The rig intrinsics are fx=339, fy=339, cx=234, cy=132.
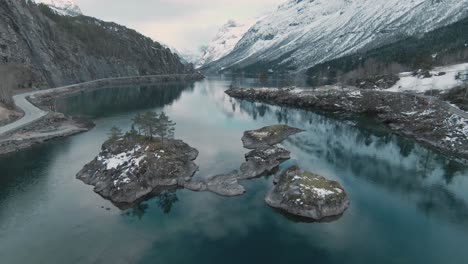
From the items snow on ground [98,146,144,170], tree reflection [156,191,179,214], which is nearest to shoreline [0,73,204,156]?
snow on ground [98,146,144,170]

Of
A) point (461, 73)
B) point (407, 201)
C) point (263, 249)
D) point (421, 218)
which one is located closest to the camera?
point (263, 249)

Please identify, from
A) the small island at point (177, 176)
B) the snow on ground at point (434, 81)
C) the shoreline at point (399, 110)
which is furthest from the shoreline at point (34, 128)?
the snow on ground at point (434, 81)

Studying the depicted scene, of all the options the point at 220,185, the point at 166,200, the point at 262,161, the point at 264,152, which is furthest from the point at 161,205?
the point at 264,152

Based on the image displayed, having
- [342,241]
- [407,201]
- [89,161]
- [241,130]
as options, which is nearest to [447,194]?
[407,201]

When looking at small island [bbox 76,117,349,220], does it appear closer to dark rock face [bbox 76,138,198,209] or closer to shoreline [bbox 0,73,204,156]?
dark rock face [bbox 76,138,198,209]

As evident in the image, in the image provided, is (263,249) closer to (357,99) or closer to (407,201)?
(407,201)
